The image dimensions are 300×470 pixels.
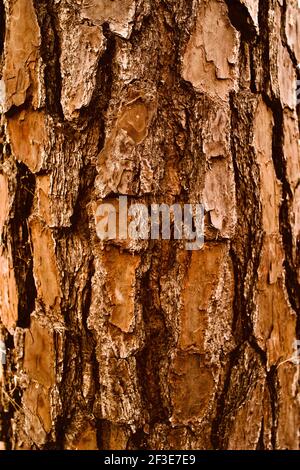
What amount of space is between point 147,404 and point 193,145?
0.59m

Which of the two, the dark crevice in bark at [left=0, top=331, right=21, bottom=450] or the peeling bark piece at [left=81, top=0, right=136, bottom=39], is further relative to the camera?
the dark crevice in bark at [left=0, top=331, right=21, bottom=450]

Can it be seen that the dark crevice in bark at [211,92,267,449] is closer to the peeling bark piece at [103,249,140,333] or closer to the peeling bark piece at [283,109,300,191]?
the peeling bark piece at [283,109,300,191]

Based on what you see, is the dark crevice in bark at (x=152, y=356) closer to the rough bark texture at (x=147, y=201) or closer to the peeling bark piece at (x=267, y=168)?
the rough bark texture at (x=147, y=201)

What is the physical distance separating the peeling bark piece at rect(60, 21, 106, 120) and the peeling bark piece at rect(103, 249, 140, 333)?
1.06 feet

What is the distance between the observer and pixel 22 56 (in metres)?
1.06

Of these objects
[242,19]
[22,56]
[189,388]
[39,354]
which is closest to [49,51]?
[22,56]

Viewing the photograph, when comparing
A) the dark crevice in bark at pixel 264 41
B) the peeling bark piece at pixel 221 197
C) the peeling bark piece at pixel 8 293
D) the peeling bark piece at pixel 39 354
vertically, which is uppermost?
the dark crevice in bark at pixel 264 41

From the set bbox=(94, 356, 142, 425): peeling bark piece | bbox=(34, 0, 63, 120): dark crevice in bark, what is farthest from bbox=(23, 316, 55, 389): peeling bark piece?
bbox=(34, 0, 63, 120): dark crevice in bark

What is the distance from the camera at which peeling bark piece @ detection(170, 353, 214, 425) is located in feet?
3.51

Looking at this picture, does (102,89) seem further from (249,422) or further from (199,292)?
(249,422)

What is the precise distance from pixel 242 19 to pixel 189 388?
837 millimetres

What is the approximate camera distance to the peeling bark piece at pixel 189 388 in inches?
42.1

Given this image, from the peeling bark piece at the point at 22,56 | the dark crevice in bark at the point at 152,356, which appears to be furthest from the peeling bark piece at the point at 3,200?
the dark crevice in bark at the point at 152,356
